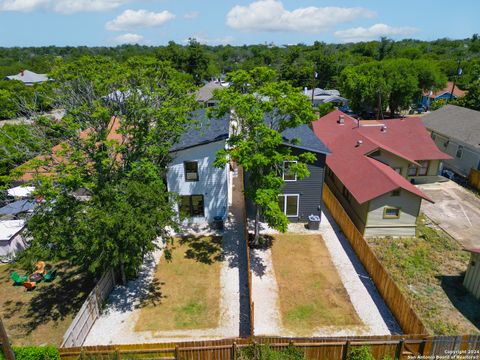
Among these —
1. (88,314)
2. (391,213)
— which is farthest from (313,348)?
(391,213)

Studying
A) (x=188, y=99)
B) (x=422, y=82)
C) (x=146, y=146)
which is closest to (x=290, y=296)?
(x=146, y=146)

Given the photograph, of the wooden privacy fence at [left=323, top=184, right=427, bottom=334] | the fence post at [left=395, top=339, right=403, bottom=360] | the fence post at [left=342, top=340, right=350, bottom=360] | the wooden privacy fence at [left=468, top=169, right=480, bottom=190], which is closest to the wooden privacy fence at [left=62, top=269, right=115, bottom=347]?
the fence post at [left=342, top=340, right=350, bottom=360]

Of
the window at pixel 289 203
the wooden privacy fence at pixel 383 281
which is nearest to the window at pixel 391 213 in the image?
the wooden privacy fence at pixel 383 281

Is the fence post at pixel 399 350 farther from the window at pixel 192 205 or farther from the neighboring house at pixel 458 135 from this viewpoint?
the neighboring house at pixel 458 135

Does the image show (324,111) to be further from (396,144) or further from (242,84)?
(242,84)

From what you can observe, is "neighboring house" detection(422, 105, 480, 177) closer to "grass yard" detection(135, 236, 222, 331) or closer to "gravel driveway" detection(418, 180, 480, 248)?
"gravel driveway" detection(418, 180, 480, 248)

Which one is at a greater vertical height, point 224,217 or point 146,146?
point 146,146
